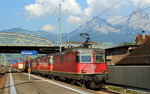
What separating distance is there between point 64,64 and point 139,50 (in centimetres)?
744


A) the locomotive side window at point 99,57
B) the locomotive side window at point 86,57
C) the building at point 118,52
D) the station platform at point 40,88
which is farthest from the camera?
the building at point 118,52

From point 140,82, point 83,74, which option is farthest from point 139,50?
point 83,74

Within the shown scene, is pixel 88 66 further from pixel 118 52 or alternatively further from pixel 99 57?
pixel 118 52

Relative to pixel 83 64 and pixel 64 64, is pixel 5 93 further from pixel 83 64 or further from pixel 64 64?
pixel 64 64

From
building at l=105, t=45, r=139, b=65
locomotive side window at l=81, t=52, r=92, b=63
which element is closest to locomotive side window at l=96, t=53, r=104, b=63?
locomotive side window at l=81, t=52, r=92, b=63

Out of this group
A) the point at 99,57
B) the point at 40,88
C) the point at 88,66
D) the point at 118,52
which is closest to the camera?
the point at 88,66

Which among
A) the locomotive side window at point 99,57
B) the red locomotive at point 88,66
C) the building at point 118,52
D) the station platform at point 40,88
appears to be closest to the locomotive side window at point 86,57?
the red locomotive at point 88,66

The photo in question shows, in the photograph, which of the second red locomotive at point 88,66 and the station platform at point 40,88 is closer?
the station platform at point 40,88

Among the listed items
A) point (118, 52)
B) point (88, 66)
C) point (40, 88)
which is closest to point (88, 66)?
point (88, 66)

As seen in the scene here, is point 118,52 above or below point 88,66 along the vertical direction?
above

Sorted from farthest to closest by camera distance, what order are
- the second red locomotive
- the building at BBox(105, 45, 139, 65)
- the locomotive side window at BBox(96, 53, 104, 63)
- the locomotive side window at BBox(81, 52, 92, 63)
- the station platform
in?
the building at BBox(105, 45, 139, 65) → the locomotive side window at BBox(96, 53, 104, 63) → the locomotive side window at BBox(81, 52, 92, 63) → the second red locomotive → the station platform

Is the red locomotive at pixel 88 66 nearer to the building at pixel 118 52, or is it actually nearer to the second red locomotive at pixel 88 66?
the second red locomotive at pixel 88 66

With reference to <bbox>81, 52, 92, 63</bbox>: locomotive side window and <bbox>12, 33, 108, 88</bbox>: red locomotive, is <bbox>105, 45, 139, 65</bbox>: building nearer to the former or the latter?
<bbox>12, 33, 108, 88</bbox>: red locomotive

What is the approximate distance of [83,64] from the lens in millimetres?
17641
